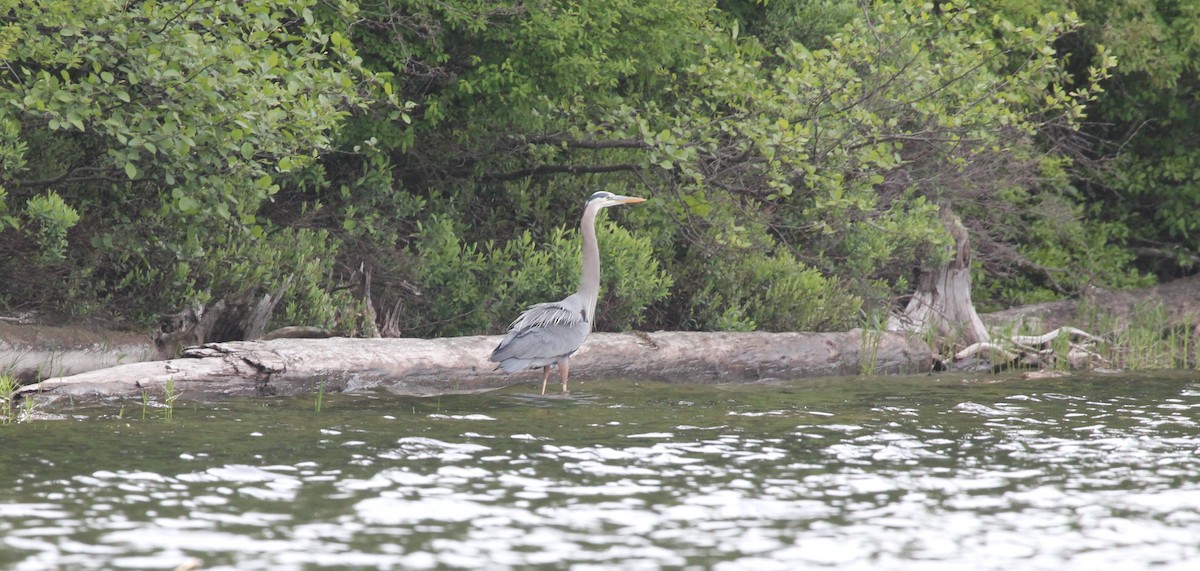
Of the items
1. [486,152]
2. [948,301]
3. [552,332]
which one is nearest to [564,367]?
[552,332]

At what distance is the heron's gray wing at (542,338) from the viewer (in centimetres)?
1153

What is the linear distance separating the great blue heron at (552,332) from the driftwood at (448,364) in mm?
608

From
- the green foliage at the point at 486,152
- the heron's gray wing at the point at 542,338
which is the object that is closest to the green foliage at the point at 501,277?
the green foliage at the point at 486,152

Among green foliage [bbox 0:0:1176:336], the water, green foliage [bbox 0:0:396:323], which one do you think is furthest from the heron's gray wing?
green foliage [bbox 0:0:396:323]

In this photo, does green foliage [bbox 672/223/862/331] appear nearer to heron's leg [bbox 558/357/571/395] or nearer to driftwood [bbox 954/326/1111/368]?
driftwood [bbox 954/326/1111/368]

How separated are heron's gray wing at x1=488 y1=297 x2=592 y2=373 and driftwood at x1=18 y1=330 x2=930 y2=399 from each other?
2.17ft

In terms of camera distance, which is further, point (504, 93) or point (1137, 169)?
point (1137, 169)

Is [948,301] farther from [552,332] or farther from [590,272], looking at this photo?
[552,332]

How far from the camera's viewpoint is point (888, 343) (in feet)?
48.2

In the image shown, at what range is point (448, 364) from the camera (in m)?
12.1

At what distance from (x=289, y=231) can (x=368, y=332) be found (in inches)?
52.7

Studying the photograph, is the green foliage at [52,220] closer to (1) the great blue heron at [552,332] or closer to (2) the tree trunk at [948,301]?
(1) the great blue heron at [552,332]

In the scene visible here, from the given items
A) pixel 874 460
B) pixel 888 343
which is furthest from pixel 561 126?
pixel 874 460

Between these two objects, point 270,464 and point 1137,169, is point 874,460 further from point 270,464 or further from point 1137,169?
point 1137,169
